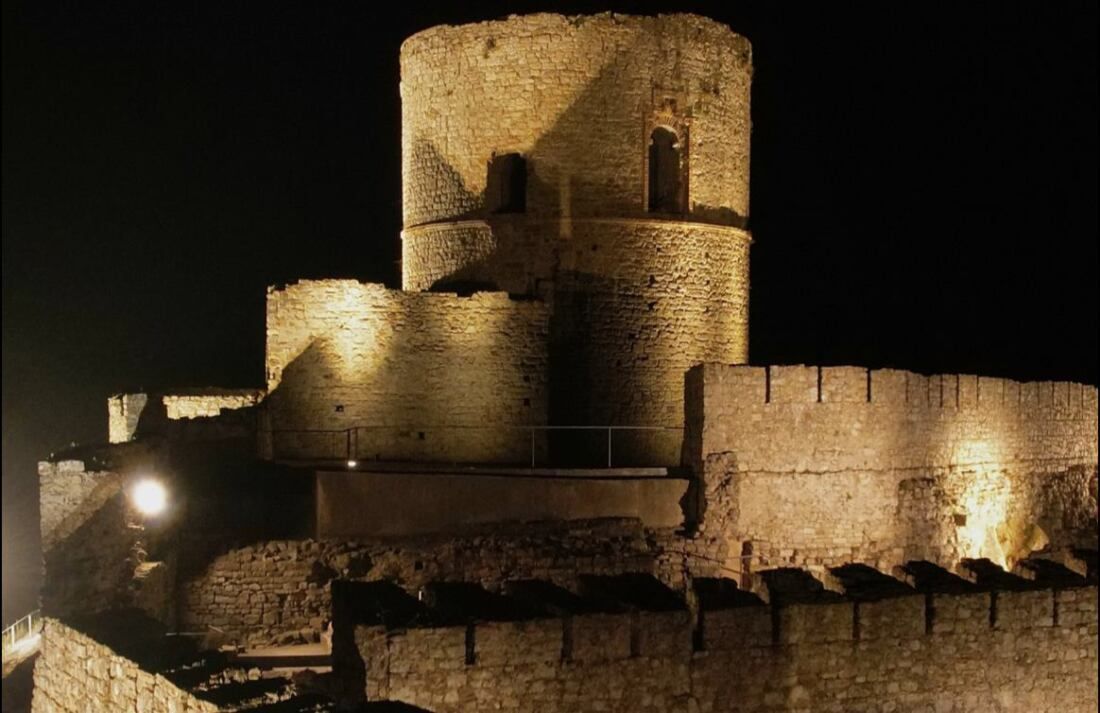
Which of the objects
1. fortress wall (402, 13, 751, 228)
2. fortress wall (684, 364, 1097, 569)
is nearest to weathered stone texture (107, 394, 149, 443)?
fortress wall (402, 13, 751, 228)

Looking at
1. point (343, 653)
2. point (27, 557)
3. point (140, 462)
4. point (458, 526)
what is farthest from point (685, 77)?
point (27, 557)

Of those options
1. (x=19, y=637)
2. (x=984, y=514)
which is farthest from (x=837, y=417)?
(x=19, y=637)

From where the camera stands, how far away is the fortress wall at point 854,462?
1706 centimetres

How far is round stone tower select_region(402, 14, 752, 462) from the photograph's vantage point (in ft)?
66.3

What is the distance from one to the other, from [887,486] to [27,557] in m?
30.7

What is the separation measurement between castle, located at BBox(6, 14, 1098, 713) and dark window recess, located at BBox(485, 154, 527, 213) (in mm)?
42

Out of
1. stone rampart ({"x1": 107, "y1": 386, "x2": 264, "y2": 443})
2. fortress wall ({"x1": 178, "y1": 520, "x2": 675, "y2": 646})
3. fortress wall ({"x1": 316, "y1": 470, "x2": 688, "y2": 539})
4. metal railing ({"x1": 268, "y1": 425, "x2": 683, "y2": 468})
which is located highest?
stone rampart ({"x1": 107, "y1": 386, "x2": 264, "y2": 443})

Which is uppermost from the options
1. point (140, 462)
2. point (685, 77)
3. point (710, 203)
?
point (685, 77)

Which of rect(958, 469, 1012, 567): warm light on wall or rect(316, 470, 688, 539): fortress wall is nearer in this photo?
rect(316, 470, 688, 539): fortress wall

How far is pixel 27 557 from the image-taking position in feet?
140

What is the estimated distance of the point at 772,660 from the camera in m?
10.8

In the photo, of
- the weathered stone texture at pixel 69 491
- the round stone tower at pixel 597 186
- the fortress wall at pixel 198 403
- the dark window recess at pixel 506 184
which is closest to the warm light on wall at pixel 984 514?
the round stone tower at pixel 597 186

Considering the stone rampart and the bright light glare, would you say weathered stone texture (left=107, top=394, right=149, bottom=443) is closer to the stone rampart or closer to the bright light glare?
the stone rampart

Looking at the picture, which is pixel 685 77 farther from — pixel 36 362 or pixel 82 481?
pixel 36 362
